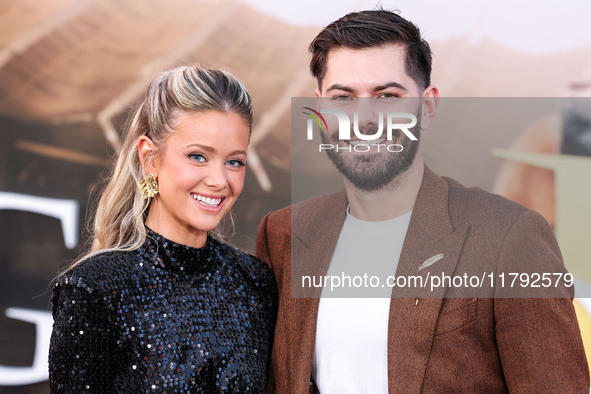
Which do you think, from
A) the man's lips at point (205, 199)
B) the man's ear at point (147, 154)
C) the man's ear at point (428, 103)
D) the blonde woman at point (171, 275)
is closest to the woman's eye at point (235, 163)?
the blonde woman at point (171, 275)

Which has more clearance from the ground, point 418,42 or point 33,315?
point 418,42

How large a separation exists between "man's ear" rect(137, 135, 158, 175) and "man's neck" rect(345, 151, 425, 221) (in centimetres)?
66

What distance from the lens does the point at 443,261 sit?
5.88 feet

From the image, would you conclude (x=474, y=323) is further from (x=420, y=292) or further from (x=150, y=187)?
(x=150, y=187)

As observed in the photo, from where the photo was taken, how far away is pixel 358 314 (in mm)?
1838

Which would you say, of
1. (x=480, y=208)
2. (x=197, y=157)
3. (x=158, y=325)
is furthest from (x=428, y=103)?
(x=158, y=325)

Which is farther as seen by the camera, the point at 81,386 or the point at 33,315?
the point at 33,315

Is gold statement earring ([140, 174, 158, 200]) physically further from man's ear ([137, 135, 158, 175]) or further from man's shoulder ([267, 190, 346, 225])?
man's shoulder ([267, 190, 346, 225])

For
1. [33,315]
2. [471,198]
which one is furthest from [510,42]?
[33,315]

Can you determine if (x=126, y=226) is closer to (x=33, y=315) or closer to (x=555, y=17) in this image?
(x=33, y=315)

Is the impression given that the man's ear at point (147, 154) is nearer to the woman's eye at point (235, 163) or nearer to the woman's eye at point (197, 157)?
the woman's eye at point (197, 157)

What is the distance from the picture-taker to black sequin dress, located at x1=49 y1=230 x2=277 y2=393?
5.37ft

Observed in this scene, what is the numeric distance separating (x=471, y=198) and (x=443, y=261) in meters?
0.25

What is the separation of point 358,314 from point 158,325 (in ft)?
1.96
